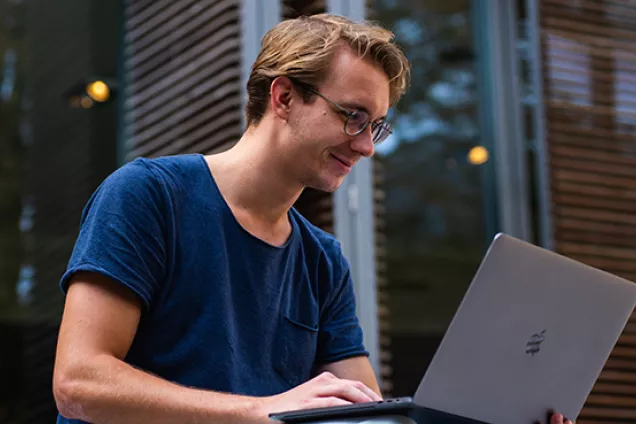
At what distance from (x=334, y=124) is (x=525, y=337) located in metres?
0.71

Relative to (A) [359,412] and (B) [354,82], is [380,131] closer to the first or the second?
(B) [354,82]

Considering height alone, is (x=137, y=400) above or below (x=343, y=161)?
below

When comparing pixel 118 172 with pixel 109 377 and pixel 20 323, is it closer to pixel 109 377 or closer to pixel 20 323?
pixel 109 377

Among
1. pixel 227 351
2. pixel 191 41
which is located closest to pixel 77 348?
pixel 227 351

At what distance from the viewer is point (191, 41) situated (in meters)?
5.52

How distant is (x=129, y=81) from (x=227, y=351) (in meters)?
3.80

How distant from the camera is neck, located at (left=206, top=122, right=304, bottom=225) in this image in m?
2.54

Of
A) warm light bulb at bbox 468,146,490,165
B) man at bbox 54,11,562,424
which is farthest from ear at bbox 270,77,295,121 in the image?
warm light bulb at bbox 468,146,490,165

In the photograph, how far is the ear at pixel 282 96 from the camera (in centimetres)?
260

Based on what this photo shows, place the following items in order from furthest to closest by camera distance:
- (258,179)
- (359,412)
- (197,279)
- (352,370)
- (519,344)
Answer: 1. (352,370)
2. (258,179)
3. (197,279)
4. (519,344)
5. (359,412)

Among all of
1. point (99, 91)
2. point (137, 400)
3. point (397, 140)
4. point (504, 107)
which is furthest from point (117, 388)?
point (504, 107)

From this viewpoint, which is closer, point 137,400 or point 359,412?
point 359,412

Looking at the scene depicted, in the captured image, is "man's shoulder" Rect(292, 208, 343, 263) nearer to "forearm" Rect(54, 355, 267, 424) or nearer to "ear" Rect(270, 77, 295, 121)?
"ear" Rect(270, 77, 295, 121)

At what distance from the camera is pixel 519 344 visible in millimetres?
2172
